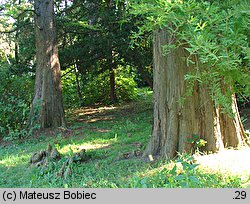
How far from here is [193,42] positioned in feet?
7.15

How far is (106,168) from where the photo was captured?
16.5ft

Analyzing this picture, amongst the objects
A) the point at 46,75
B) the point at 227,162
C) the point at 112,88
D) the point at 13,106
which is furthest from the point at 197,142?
the point at 112,88

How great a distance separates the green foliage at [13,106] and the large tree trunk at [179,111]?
544cm

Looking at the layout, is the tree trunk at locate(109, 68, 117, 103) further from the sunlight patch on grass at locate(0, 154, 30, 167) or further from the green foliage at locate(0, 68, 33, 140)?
the sunlight patch on grass at locate(0, 154, 30, 167)

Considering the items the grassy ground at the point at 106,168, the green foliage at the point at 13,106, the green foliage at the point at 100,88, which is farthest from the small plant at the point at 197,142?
the green foliage at the point at 100,88

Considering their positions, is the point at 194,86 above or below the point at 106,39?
below

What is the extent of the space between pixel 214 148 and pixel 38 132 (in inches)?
233

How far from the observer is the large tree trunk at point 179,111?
14.9 feet

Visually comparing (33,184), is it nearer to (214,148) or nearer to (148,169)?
(148,169)

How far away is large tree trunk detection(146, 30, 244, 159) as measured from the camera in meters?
4.53

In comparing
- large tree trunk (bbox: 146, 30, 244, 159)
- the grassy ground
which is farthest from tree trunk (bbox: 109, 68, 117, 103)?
large tree trunk (bbox: 146, 30, 244, 159)

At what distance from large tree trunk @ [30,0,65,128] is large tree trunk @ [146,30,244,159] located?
5420 millimetres

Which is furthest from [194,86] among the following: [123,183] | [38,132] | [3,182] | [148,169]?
[38,132]
